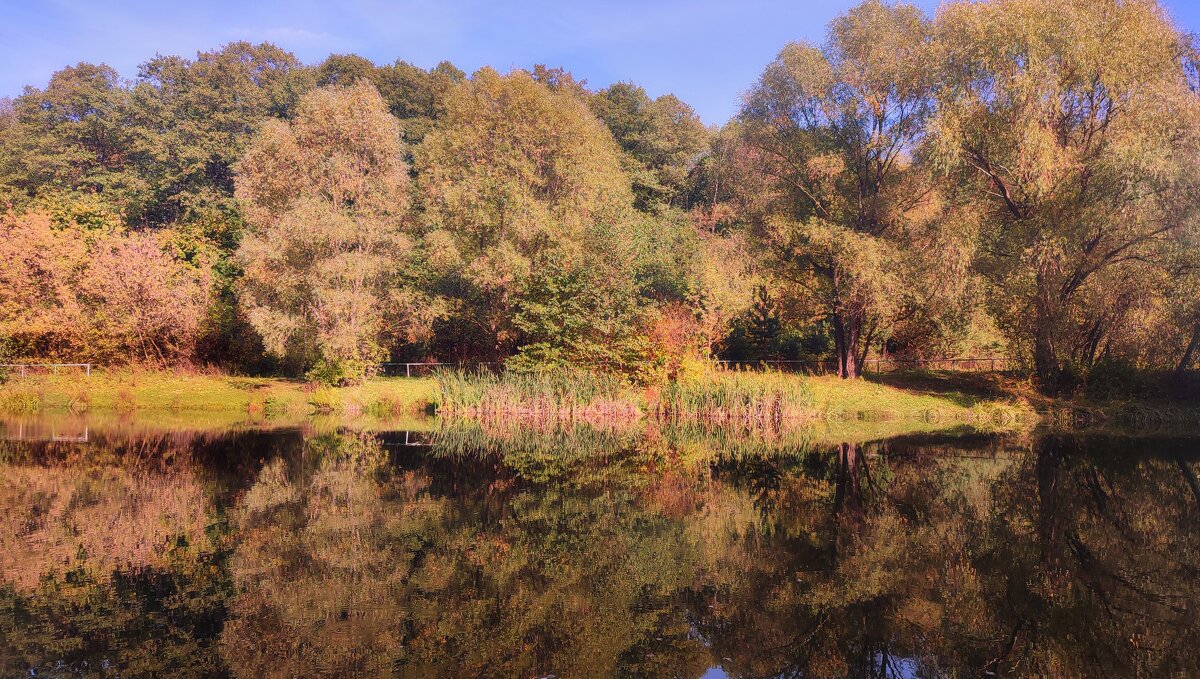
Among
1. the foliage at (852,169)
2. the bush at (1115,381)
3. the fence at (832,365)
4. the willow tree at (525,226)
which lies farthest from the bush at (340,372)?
the bush at (1115,381)

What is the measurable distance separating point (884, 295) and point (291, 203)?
968 inches

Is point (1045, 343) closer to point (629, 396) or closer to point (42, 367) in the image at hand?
point (629, 396)

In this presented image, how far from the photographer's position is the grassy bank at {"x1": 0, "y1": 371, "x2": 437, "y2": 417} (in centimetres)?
2945

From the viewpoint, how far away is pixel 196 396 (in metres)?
31.6

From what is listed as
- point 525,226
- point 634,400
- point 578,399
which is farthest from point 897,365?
point 525,226

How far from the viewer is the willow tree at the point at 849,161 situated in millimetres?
28406

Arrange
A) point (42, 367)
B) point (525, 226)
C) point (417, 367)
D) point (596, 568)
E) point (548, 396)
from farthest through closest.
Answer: point (417, 367) < point (42, 367) < point (525, 226) < point (548, 396) < point (596, 568)

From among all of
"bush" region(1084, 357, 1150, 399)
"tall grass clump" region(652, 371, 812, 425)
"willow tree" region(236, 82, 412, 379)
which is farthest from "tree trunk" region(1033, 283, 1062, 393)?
"willow tree" region(236, 82, 412, 379)

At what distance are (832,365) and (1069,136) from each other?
14.4 metres

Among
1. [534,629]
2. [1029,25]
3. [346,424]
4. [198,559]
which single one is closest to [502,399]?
[346,424]

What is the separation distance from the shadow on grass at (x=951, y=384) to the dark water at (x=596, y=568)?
1125cm

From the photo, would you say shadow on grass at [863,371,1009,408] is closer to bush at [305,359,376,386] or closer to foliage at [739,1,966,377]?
foliage at [739,1,966,377]

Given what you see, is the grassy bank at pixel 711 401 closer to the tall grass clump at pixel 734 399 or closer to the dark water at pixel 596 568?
the tall grass clump at pixel 734 399

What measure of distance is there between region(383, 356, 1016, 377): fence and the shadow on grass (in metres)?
1.97
